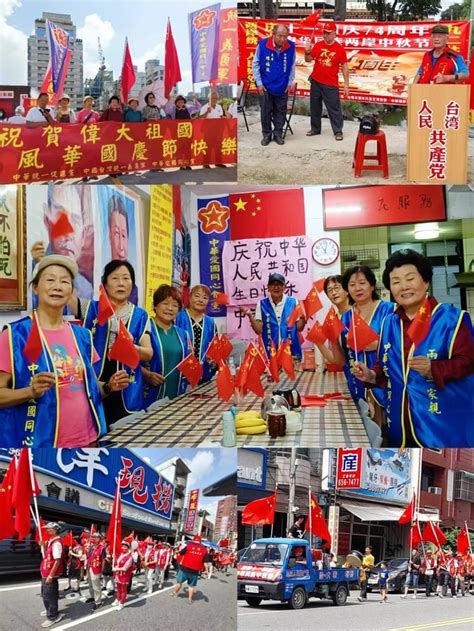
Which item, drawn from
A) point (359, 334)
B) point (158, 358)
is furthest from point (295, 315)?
point (158, 358)

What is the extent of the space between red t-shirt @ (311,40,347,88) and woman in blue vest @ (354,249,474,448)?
1.27 meters

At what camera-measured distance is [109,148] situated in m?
4.30

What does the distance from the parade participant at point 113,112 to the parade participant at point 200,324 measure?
123cm

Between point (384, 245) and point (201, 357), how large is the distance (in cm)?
99

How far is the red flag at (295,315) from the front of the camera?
3.65 metres

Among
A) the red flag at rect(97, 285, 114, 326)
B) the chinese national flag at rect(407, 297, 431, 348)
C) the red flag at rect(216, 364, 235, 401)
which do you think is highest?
the red flag at rect(97, 285, 114, 326)

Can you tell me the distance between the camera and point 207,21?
4.08m

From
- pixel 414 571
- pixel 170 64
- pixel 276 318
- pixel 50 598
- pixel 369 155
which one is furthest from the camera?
pixel 369 155

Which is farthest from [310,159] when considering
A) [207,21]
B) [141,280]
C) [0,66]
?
[0,66]

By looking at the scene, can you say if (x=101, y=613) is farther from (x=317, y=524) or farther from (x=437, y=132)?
(x=437, y=132)

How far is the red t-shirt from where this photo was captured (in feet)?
13.9

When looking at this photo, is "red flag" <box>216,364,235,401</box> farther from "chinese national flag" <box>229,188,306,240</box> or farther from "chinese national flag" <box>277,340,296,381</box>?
"chinese national flag" <box>229,188,306,240</box>

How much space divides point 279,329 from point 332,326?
0.25 meters

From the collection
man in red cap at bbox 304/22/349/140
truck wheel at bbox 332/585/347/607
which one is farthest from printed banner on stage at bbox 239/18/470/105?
truck wheel at bbox 332/585/347/607
